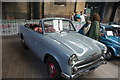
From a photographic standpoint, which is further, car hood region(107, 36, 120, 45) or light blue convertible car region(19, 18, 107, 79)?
car hood region(107, 36, 120, 45)

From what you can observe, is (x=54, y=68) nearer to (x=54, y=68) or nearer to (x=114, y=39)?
(x=54, y=68)

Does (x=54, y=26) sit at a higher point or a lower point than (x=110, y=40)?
higher

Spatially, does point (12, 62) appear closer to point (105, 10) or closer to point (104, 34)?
point (104, 34)

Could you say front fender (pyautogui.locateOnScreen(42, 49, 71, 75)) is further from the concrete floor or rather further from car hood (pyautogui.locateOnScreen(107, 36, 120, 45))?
car hood (pyautogui.locateOnScreen(107, 36, 120, 45))

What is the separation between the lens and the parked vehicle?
4.06 metres

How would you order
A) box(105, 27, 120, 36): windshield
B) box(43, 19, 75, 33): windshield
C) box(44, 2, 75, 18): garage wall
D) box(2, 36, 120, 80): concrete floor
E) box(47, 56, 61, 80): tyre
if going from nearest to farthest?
box(47, 56, 61, 80): tyre → box(2, 36, 120, 80): concrete floor → box(43, 19, 75, 33): windshield → box(105, 27, 120, 36): windshield → box(44, 2, 75, 18): garage wall

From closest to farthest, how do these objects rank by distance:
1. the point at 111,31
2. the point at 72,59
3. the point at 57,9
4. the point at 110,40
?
the point at 72,59
the point at 110,40
the point at 111,31
the point at 57,9

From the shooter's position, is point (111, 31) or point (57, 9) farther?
point (57, 9)

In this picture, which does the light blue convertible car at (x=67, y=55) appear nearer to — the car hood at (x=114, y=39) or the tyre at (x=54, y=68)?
the tyre at (x=54, y=68)

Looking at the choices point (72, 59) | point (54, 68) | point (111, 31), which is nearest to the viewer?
point (72, 59)

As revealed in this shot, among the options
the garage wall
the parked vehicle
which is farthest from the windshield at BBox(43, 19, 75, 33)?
the garage wall

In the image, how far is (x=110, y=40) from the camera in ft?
13.8

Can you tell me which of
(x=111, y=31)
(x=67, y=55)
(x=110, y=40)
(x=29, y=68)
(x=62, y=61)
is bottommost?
(x=29, y=68)

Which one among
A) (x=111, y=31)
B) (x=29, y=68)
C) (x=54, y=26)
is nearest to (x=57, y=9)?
(x=111, y=31)
